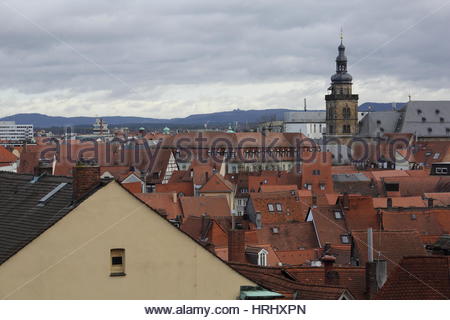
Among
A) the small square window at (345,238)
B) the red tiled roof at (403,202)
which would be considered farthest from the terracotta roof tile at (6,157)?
the small square window at (345,238)

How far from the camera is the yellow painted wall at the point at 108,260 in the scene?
13.8 m

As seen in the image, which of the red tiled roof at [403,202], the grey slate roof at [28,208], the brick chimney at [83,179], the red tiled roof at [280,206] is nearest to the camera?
the grey slate roof at [28,208]

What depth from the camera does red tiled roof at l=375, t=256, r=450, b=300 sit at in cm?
1770

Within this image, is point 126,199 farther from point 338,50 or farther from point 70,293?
point 338,50

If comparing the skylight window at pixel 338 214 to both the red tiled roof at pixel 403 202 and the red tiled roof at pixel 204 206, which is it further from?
the red tiled roof at pixel 403 202

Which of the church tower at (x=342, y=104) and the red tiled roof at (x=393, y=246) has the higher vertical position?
the church tower at (x=342, y=104)

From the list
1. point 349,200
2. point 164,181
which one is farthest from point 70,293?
point 164,181

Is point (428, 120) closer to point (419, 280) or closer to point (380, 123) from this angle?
point (380, 123)

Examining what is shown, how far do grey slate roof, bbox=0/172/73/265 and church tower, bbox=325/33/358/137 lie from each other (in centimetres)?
13986

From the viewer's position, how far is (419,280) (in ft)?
59.8

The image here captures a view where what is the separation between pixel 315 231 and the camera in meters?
47.5

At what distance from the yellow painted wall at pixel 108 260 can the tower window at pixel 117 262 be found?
74mm

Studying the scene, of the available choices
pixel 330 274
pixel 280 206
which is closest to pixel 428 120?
pixel 280 206

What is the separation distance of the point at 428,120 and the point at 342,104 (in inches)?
634
